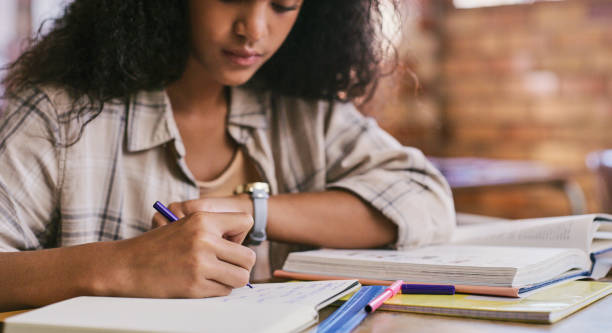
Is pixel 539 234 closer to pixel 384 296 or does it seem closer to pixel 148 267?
pixel 384 296

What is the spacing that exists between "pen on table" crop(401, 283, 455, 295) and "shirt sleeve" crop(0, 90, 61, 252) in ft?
1.70

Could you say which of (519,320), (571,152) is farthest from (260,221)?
(571,152)

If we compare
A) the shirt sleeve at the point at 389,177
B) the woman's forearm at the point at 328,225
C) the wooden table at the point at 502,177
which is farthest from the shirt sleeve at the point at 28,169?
the wooden table at the point at 502,177

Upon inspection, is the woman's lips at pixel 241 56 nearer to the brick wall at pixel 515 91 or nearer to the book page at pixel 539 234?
the book page at pixel 539 234

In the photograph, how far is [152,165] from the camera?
1.07 m

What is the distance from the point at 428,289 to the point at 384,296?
7 centimetres

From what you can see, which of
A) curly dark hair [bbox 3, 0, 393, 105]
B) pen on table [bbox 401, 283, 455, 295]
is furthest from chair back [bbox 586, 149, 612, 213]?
pen on table [bbox 401, 283, 455, 295]

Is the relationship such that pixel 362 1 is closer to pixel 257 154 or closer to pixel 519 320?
pixel 257 154

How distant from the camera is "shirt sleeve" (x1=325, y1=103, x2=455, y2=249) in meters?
1.04

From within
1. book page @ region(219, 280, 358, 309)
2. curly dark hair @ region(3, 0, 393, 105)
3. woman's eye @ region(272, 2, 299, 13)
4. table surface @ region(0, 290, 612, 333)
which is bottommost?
table surface @ region(0, 290, 612, 333)

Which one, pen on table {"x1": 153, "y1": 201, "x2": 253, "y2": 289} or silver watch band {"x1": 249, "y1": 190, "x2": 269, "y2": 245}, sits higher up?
pen on table {"x1": 153, "y1": 201, "x2": 253, "y2": 289}

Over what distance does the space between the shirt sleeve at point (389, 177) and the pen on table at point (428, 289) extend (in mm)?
267

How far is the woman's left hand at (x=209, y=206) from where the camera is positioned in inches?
34.0

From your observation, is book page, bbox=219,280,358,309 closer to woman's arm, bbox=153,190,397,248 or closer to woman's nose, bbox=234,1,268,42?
woman's arm, bbox=153,190,397,248
